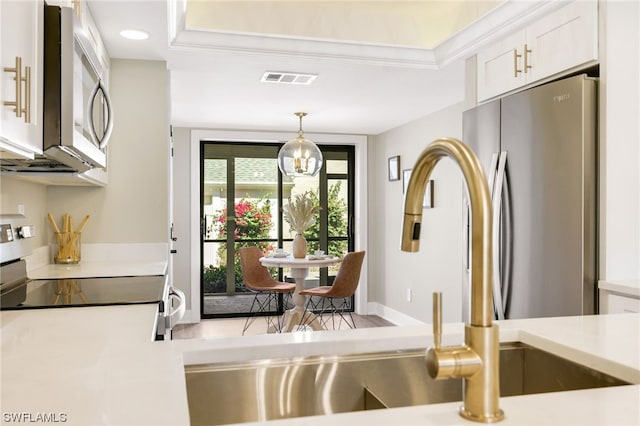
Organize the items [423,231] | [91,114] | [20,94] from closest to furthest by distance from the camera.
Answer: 1. [20,94]
2. [91,114]
3. [423,231]

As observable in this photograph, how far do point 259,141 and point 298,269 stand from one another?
188 cm

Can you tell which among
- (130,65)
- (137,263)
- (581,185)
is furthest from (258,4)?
(581,185)

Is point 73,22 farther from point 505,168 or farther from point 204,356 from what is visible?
point 505,168

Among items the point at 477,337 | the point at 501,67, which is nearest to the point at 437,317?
the point at 477,337

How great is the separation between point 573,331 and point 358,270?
3756mm

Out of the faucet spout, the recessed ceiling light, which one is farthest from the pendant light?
the faucet spout

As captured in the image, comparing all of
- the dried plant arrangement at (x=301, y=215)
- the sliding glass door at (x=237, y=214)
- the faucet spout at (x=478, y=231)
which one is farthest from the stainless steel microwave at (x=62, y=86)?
the sliding glass door at (x=237, y=214)

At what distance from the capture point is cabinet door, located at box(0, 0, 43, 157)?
1.27 m

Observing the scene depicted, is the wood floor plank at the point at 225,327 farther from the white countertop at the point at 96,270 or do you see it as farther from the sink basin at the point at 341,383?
the sink basin at the point at 341,383

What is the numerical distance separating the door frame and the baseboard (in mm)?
112

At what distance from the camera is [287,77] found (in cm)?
371

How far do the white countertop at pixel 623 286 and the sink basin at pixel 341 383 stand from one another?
43.6 inches

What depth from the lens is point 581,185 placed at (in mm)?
2279

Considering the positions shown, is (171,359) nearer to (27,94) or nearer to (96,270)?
(27,94)
